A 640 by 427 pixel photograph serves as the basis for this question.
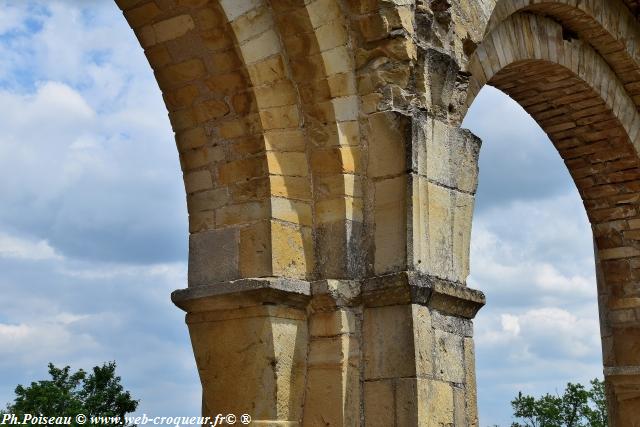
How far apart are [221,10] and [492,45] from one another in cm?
248

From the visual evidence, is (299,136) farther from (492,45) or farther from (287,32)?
(492,45)

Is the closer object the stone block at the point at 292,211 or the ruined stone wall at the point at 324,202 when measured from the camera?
the ruined stone wall at the point at 324,202

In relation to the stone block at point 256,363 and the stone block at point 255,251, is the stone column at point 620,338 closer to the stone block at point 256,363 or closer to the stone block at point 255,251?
the stone block at point 256,363

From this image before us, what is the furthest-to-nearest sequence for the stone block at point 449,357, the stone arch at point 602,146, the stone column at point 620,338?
the stone column at point 620,338
the stone arch at point 602,146
the stone block at point 449,357

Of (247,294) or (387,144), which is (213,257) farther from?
(387,144)

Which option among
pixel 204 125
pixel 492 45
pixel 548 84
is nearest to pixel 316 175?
pixel 204 125

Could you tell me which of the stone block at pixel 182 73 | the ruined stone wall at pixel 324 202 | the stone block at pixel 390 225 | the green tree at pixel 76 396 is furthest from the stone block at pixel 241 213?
the green tree at pixel 76 396

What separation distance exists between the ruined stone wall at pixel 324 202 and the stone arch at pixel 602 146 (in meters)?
2.40

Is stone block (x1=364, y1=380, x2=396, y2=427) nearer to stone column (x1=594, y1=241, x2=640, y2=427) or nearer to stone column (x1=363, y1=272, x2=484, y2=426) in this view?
stone column (x1=363, y1=272, x2=484, y2=426)

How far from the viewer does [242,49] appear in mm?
4871

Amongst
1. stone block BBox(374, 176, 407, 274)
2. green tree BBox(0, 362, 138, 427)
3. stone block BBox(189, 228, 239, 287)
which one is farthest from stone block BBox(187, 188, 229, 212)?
green tree BBox(0, 362, 138, 427)

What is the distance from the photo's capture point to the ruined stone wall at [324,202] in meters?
4.73

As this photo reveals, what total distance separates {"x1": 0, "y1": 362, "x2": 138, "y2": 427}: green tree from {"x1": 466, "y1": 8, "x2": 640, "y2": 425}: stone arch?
29.3ft

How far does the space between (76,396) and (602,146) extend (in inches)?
437
